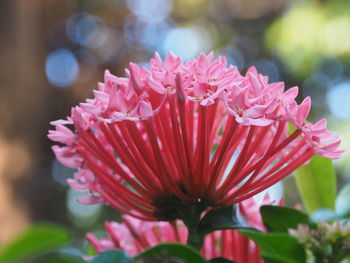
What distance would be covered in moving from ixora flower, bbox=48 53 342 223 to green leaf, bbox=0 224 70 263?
1.28 ft

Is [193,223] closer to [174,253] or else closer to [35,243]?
[174,253]

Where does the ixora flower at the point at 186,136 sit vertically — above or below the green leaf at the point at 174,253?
above

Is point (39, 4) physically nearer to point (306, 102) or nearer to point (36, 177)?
point (36, 177)

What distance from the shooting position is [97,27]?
663 centimetres

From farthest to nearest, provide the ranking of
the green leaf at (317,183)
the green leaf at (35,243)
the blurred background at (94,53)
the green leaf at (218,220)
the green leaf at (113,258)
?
the blurred background at (94,53)
the green leaf at (35,243)
the green leaf at (317,183)
the green leaf at (218,220)
the green leaf at (113,258)

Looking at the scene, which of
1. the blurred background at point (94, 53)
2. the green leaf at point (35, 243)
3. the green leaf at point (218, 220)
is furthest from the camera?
the blurred background at point (94, 53)

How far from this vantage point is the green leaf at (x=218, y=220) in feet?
2.68

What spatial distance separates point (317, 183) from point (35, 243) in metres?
0.64

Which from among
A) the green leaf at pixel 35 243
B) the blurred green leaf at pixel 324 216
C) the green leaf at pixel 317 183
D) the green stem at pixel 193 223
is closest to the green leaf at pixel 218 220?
the green stem at pixel 193 223

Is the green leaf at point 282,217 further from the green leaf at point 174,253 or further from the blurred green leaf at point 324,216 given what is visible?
the green leaf at point 174,253

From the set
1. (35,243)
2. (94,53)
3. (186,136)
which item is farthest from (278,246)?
(94,53)

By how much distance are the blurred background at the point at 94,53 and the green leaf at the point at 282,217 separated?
1.15ft

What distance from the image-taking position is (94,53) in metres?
6.05

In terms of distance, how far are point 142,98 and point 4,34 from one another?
3.11 metres
